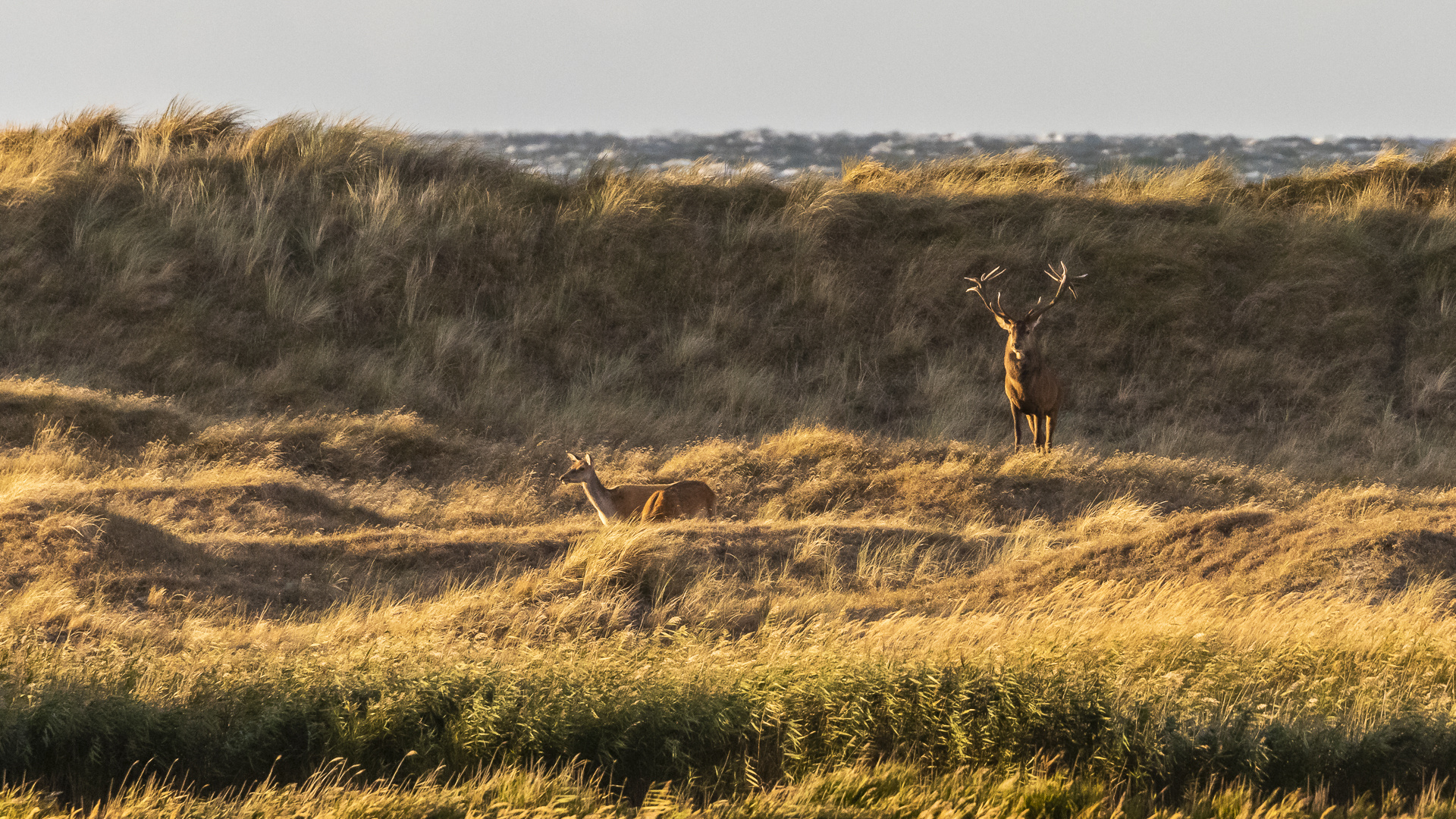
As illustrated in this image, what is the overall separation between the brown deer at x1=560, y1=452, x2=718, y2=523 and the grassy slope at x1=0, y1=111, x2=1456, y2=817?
41cm

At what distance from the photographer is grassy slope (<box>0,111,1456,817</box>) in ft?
20.2

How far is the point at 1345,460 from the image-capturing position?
1666 cm

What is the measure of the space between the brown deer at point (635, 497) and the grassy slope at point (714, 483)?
0.41 metres

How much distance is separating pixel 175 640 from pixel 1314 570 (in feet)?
26.4

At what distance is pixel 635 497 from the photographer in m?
11.8

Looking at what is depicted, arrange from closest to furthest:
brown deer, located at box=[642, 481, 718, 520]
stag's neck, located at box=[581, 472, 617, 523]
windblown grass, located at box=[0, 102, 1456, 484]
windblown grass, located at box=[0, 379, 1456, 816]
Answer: windblown grass, located at box=[0, 379, 1456, 816], brown deer, located at box=[642, 481, 718, 520], stag's neck, located at box=[581, 472, 617, 523], windblown grass, located at box=[0, 102, 1456, 484]

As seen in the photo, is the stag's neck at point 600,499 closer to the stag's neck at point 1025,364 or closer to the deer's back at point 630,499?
the deer's back at point 630,499

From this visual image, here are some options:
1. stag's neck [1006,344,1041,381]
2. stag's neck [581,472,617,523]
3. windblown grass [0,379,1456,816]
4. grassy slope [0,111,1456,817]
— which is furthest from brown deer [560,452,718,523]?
stag's neck [1006,344,1041,381]

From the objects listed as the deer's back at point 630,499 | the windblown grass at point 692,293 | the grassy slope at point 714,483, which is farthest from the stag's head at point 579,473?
the windblown grass at point 692,293

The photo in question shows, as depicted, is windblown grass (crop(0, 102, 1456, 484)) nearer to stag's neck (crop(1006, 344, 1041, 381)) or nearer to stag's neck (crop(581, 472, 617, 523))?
stag's neck (crop(1006, 344, 1041, 381))

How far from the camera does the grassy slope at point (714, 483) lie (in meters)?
6.17

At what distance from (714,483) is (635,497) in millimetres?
2555

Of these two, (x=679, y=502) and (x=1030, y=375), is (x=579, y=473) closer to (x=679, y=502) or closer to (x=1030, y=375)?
(x=679, y=502)

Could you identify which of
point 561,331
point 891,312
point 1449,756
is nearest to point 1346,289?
point 891,312
